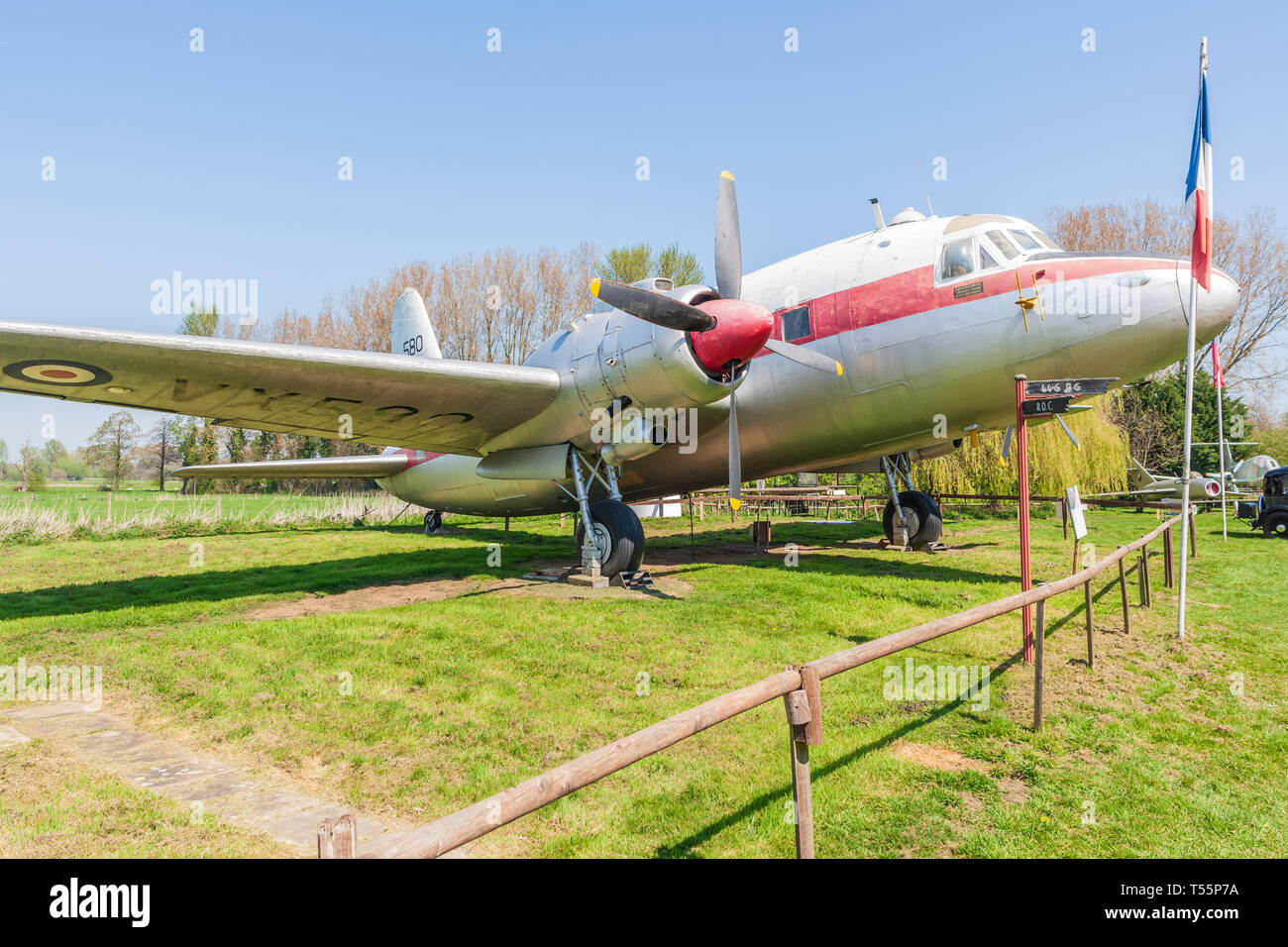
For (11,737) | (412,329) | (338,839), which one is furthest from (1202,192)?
(412,329)

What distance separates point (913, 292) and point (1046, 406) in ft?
11.9

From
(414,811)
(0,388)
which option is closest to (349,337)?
(0,388)

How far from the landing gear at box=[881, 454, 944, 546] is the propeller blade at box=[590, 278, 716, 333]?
8.38 m

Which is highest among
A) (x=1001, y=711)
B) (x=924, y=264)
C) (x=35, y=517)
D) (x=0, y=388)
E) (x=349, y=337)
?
(x=349, y=337)

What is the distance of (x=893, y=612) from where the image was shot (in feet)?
31.9

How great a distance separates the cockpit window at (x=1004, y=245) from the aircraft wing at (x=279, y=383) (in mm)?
7394

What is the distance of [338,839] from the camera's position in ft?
6.24

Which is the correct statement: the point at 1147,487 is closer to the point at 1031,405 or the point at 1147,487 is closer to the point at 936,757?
the point at 1031,405

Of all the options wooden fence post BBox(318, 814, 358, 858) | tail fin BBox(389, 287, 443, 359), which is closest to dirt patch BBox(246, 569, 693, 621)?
tail fin BBox(389, 287, 443, 359)

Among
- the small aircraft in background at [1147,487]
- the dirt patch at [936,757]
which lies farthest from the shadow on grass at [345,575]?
the small aircraft in background at [1147,487]

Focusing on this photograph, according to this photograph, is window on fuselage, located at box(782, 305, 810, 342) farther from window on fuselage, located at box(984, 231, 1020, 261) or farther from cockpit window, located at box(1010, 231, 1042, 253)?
cockpit window, located at box(1010, 231, 1042, 253)

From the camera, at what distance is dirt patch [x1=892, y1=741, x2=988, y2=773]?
5.03m

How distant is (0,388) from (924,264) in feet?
43.4

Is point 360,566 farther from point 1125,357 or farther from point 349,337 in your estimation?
point 349,337
